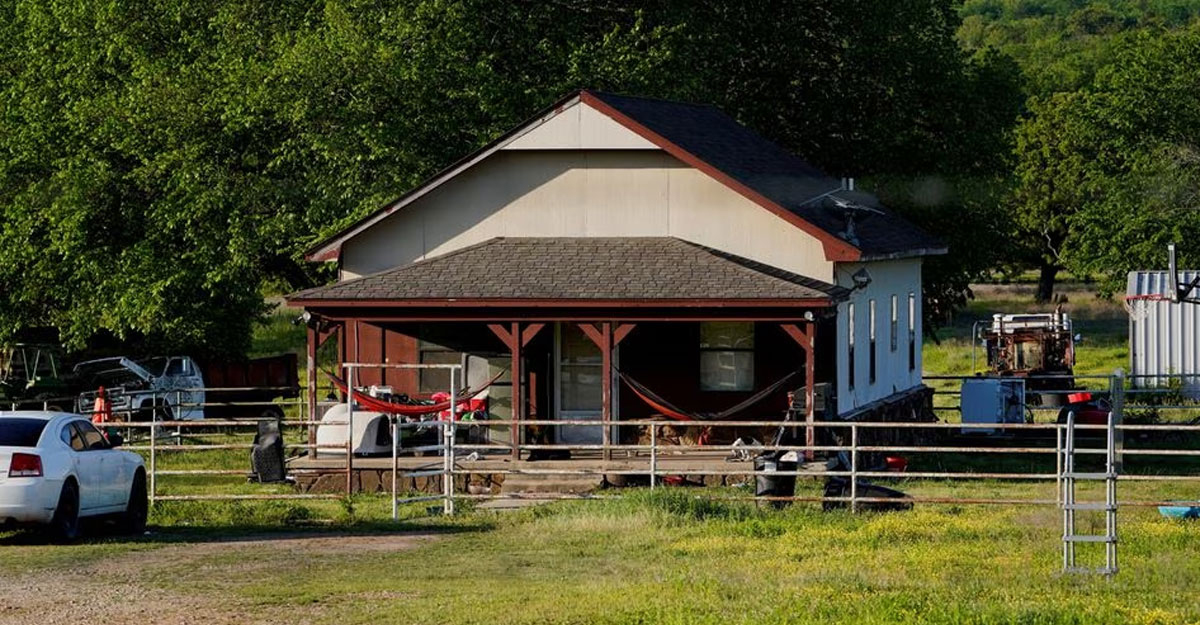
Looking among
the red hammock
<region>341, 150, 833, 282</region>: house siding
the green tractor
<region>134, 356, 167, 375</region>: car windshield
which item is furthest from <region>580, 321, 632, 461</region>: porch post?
<region>134, 356, 167, 375</region>: car windshield

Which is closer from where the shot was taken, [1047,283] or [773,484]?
[773,484]

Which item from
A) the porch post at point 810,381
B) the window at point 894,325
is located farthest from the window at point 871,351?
the porch post at point 810,381

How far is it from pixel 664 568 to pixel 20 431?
728 cm

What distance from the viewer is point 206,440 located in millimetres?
42188

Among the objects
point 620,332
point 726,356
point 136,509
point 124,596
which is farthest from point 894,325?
point 124,596

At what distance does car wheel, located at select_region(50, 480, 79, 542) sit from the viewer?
22109 millimetres

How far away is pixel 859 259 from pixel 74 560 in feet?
52.7

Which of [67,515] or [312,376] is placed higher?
[312,376]

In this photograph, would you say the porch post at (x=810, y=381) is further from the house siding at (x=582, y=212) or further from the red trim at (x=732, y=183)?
the house siding at (x=582, y=212)

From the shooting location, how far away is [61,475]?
21875mm

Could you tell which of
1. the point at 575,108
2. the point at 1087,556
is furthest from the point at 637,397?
the point at 1087,556

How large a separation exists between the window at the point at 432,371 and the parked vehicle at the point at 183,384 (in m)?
8.57

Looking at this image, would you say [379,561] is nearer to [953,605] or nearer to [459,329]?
A: [953,605]

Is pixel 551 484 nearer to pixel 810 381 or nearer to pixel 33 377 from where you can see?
pixel 810 381
